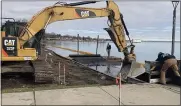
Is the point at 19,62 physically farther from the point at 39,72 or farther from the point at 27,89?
the point at 27,89

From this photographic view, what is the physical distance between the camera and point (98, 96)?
978cm

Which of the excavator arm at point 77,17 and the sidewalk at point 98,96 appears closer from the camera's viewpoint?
the sidewalk at point 98,96

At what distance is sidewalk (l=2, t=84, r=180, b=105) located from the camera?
8.96 metres

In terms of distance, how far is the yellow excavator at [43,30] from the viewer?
39.8ft

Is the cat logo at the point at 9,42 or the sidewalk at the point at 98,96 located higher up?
the cat logo at the point at 9,42

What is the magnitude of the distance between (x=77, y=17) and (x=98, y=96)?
4853 millimetres

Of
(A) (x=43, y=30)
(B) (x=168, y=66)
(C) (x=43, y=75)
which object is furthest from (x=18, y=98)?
(B) (x=168, y=66)

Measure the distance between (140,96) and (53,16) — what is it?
5356mm

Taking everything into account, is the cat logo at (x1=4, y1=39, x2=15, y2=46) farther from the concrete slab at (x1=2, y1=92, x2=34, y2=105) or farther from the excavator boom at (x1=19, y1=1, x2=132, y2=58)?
the concrete slab at (x1=2, y1=92, x2=34, y2=105)

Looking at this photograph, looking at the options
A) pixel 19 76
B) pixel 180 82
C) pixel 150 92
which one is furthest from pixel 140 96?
pixel 19 76

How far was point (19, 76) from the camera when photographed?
13.9 metres

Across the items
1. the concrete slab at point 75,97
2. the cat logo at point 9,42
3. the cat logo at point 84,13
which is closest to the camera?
the concrete slab at point 75,97

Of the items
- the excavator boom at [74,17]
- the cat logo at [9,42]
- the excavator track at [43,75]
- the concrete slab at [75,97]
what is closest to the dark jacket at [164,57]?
the excavator boom at [74,17]

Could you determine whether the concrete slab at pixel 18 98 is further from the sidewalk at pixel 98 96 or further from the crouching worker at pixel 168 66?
the crouching worker at pixel 168 66
